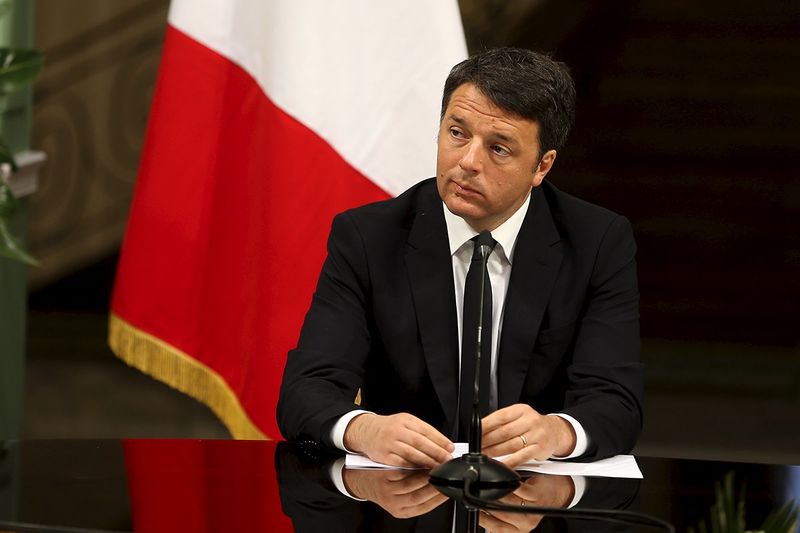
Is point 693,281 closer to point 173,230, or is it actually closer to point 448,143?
point 173,230

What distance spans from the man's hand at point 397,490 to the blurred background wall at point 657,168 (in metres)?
3.49

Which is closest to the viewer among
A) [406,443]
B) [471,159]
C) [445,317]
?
[406,443]

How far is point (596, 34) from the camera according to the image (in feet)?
17.7

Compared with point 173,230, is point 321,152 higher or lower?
higher

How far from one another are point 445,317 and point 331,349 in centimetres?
23

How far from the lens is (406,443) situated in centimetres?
179

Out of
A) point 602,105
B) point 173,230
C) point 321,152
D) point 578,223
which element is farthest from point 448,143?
point 602,105

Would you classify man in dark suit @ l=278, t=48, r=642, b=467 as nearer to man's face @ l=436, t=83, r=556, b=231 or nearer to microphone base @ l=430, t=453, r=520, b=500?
man's face @ l=436, t=83, r=556, b=231

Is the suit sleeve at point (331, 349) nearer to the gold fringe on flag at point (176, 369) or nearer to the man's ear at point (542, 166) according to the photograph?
the man's ear at point (542, 166)

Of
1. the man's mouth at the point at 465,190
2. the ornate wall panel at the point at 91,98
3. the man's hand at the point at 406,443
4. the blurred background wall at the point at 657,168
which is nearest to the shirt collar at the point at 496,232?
the man's mouth at the point at 465,190

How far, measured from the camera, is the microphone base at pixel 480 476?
1.69 metres

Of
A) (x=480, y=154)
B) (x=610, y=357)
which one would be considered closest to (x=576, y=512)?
(x=610, y=357)

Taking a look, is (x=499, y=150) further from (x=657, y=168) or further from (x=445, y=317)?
(x=657, y=168)

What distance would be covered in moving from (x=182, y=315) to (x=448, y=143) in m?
1.03
